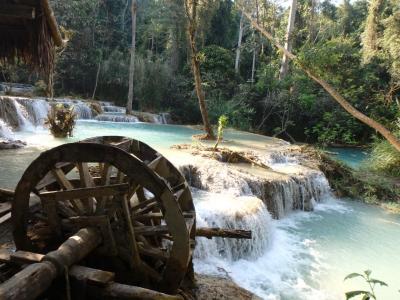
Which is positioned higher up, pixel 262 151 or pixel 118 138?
pixel 118 138

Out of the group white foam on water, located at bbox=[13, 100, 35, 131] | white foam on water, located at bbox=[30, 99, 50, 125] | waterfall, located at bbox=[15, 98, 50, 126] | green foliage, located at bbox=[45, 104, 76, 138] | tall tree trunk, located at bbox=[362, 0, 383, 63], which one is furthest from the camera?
tall tree trunk, located at bbox=[362, 0, 383, 63]

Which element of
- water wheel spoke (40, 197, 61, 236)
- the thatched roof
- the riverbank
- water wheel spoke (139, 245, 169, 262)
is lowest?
the riverbank

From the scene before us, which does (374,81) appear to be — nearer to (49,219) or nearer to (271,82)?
(271,82)

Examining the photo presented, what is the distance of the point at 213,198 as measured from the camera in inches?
323

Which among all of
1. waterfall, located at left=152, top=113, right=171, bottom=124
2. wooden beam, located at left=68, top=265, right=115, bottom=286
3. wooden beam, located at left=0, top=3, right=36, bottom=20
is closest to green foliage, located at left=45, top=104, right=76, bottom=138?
wooden beam, located at left=0, top=3, right=36, bottom=20

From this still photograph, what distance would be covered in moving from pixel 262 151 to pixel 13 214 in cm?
940

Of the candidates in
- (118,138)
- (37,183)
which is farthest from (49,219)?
(118,138)

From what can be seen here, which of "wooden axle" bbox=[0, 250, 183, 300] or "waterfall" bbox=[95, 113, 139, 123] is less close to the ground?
"waterfall" bbox=[95, 113, 139, 123]

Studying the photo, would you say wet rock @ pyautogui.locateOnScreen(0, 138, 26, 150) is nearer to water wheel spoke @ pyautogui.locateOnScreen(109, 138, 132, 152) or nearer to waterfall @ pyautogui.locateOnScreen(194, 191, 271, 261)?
waterfall @ pyautogui.locateOnScreen(194, 191, 271, 261)

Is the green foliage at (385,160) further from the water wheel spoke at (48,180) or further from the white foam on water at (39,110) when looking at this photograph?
the white foam on water at (39,110)

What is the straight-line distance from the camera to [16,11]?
3.95 m

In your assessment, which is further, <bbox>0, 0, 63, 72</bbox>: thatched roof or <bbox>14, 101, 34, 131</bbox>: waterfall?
<bbox>14, 101, 34, 131</bbox>: waterfall

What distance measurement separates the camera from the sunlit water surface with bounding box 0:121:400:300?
20.6 ft

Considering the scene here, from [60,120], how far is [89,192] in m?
9.07
